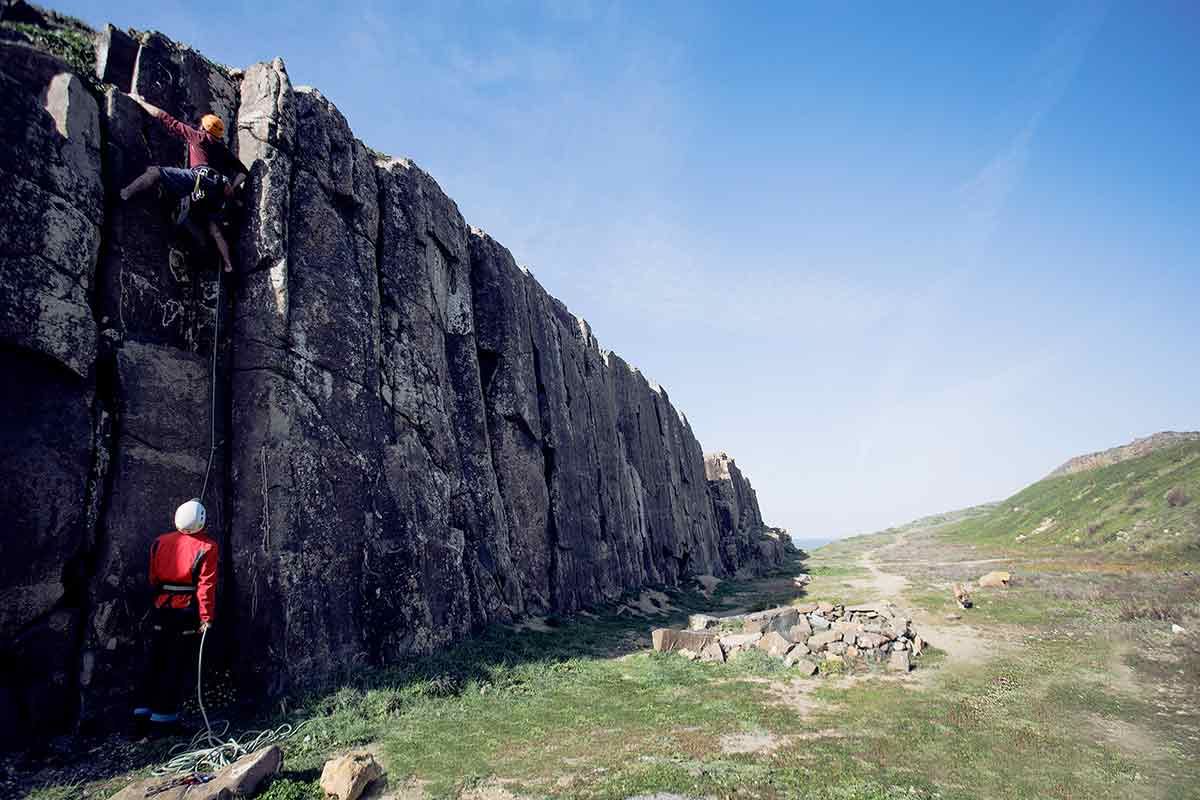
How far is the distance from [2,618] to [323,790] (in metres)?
5.86

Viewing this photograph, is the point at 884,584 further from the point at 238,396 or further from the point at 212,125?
the point at 212,125

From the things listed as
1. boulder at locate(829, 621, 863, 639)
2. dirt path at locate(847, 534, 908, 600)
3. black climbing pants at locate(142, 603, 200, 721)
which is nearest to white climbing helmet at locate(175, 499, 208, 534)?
black climbing pants at locate(142, 603, 200, 721)

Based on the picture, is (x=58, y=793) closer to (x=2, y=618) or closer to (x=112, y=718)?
(x=112, y=718)

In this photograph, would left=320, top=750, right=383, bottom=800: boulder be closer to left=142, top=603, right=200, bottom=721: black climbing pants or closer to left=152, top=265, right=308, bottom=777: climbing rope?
left=152, top=265, right=308, bottom=777: climbing rope

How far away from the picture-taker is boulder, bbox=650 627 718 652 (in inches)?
717

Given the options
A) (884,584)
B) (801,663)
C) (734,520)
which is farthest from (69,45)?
(734,520)

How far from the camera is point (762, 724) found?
11391 mm

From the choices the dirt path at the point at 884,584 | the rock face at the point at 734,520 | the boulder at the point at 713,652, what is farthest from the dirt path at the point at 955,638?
the rock face at the point at 734,520

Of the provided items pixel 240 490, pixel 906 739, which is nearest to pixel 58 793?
pixel 240 490

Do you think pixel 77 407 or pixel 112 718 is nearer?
pixel 112 718

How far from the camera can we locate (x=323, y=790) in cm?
745

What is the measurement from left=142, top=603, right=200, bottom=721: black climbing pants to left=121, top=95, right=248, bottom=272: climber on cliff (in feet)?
Result: 25.1

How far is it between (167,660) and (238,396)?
5653 millimetres

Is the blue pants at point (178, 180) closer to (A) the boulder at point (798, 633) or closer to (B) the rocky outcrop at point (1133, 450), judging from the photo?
(A) the boulder at point (798, 633)
